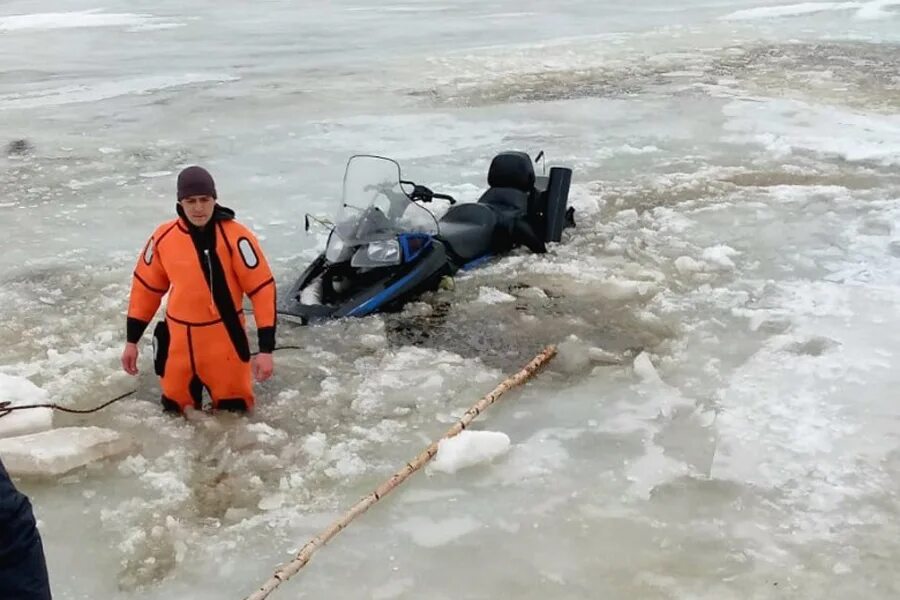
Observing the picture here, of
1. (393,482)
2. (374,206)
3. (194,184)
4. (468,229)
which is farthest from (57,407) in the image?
(468,229)

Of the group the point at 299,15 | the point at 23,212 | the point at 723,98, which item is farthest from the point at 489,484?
the point at 299,15

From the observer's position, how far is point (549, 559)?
138 inches

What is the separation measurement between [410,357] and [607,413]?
122cm

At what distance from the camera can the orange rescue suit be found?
4238mm

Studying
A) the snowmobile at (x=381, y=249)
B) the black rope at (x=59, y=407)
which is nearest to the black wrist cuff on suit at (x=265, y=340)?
the black rope at (x=59, y=407)

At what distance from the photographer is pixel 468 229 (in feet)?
21.5

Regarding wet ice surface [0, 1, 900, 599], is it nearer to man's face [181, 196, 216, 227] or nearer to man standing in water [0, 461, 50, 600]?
man's face [181, 196, 216, 227]

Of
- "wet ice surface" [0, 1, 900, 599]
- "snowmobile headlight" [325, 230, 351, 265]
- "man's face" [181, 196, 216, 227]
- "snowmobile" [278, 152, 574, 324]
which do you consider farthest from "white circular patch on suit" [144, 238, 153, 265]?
"snowmobile headlight" [325, 230, 351, 265]

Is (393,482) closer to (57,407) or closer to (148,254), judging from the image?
(148,254)

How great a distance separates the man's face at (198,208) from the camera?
4.08m

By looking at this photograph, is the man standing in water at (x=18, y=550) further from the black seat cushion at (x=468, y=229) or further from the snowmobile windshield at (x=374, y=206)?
A: the black seat cushion at (x=468, y=229)

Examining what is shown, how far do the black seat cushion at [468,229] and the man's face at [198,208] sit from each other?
2.40 m

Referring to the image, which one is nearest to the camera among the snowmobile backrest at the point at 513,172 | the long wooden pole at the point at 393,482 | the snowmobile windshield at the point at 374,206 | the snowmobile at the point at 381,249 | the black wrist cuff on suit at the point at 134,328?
the long wooden pole at the point at 393,482

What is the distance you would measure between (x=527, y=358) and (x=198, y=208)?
2053mm
